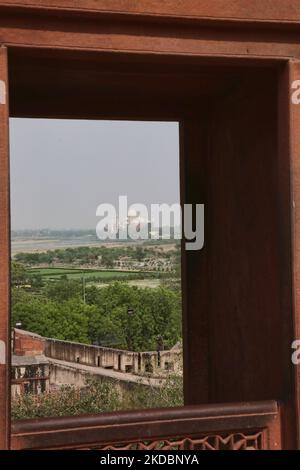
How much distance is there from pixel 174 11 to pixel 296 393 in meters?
1.66

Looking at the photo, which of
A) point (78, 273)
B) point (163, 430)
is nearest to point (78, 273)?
point (78, 273)

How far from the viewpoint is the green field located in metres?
27.5

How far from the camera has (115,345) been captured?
81.3 feet

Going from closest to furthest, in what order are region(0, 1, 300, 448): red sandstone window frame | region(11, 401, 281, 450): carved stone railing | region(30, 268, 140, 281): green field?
region(0, 1, 300, 448): red sandstone window frame
region(11, 401, 281, 450): carved stone railing
region(30, 268, 140, 281): green field

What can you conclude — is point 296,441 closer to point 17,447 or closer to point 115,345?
A: point 17,447

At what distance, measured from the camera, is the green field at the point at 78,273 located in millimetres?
27453

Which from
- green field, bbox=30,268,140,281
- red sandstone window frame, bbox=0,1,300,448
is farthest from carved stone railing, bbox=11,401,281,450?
green field, bbox=30,268,140,281

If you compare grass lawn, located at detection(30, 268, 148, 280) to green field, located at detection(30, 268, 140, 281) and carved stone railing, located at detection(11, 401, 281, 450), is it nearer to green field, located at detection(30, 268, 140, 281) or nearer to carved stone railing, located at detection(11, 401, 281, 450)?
A: green field, located at detection(30, 268, 140, 281)

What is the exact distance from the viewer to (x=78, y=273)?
28000 millimetres

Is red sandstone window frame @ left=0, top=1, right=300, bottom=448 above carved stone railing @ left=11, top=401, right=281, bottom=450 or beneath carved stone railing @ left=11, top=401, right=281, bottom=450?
above

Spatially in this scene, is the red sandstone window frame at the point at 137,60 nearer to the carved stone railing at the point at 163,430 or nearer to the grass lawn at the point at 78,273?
the carved stone railing at the point at 163,430

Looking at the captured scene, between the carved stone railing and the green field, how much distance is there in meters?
24.7

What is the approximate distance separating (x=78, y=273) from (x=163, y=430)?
84.2 ft

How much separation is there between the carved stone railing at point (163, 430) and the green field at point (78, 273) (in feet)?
80.9
